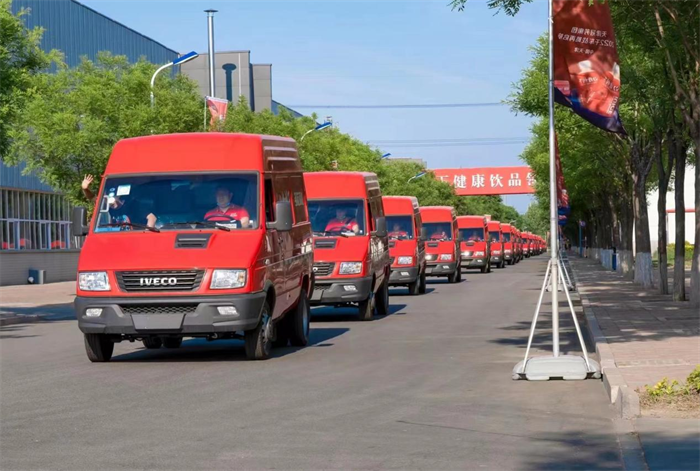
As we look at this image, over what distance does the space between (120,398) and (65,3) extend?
56621mm

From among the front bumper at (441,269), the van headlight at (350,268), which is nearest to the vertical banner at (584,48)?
the van headlight at (350,268)

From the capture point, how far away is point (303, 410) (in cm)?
1076

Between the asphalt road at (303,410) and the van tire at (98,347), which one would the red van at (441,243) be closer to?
the asphalt road at (303,410)

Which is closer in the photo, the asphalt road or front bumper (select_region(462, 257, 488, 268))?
the asphalt road

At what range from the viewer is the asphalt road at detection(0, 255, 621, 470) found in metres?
8.42

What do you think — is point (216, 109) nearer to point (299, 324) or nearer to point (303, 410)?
point (299, 324)

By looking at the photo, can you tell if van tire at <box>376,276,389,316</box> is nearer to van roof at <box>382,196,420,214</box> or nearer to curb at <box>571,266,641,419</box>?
curb at <box>571,266,641,419</box>

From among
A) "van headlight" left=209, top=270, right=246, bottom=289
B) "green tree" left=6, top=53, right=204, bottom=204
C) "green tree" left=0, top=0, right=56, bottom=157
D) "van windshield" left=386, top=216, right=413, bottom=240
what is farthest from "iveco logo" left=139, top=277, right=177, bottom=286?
"green tree" left=6, top=53, right=204, bottom=204

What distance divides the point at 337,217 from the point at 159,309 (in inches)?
342

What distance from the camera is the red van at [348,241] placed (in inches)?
855

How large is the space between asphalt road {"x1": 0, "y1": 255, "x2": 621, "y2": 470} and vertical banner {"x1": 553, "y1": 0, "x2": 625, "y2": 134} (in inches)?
124

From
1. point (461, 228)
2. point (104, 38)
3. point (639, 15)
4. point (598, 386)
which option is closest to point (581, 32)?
point (598, 386)

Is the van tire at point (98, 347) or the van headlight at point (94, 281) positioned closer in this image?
the van headlight at point (94, 281)

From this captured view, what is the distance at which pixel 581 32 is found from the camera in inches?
540
